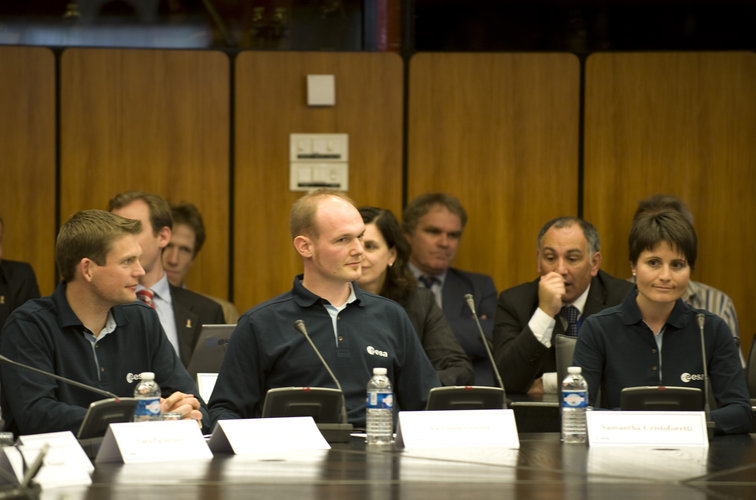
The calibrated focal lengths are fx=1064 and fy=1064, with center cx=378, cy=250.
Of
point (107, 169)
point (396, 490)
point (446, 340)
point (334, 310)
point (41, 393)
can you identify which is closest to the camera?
point (396, 490)

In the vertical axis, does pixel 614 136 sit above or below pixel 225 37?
below

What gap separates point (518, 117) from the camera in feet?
18.5

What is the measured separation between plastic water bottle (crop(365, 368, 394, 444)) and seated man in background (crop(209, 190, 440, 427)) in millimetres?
314

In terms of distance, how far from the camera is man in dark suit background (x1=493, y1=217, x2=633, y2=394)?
4.32m

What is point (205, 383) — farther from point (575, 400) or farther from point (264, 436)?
point (575, 400)

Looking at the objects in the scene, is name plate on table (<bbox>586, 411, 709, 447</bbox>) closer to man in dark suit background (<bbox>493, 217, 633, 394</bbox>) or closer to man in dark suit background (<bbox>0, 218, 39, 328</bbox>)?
man in dark suit background (<bbox>493, 217, 633, 394</bbox>)

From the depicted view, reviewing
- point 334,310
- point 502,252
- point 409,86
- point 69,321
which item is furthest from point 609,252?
point 69,321

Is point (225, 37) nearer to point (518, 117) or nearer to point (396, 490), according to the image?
point (518, 117)

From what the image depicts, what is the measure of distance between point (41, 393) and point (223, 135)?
2852 mm

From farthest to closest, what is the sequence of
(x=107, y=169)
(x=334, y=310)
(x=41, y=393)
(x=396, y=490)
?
1. (x=107, y=169)
2. (x=334, y=310)
3. (x=41, y=393)
4. (x=396, y=490)

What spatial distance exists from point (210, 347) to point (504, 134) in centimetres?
249

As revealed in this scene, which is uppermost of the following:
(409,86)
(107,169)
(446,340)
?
(409,86)

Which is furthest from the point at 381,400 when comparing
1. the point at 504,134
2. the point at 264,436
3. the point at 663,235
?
the point at 504,134

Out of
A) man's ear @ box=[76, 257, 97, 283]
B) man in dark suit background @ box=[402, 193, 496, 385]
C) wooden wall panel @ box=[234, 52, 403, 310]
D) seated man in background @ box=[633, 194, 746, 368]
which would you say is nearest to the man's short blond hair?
man's ear @ box=[76, 257, 97, 283]
